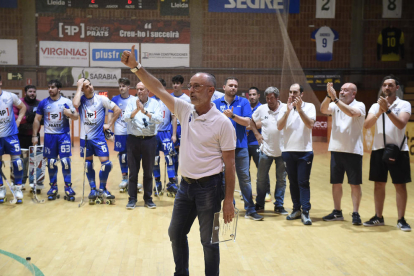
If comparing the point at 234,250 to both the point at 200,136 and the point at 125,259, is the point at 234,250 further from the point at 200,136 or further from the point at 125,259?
the point at 200,136

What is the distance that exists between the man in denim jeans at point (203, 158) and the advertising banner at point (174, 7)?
562 inches

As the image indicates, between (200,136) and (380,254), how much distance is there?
257cm

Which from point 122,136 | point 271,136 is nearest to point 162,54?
point 122,136

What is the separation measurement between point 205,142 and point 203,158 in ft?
0.41

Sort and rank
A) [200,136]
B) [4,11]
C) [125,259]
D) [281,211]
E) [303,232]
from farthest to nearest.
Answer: [4,11]
[281,211]
[303,232]
[125,259]
[200,136]

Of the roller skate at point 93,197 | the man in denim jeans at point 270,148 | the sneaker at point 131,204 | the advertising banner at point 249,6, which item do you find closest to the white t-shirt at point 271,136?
the man in denim jeans at point 270,148

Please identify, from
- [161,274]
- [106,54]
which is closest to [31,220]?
[161,274]

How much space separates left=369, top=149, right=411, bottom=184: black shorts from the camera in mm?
5246

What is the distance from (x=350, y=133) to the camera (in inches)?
218

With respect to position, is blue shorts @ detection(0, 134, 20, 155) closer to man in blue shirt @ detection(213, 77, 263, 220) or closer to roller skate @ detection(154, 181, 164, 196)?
roller skate @ detection(154, 181, 164, 196)

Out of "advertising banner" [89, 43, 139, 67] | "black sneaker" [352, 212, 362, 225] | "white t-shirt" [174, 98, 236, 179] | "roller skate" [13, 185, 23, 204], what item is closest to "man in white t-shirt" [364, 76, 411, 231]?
"black sneaker" [352, 212, 362, 225]

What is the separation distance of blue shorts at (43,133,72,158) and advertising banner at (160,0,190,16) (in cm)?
1090

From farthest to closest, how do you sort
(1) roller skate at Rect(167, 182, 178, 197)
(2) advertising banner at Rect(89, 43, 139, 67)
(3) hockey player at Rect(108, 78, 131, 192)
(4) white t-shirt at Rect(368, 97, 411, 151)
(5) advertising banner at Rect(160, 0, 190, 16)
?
(2) advertising banner at Rect(89, 43, 139, 67) → (5) advertising banner at Rect(160, 0, 190, 16) → (3) hockey player at Rect(108, 78, 131, 192) → (1) roller skate at Rect(167, 182, 178, 197) → (4) white t-shirt at Rect(368, 97, 411, 151)

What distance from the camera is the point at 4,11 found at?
655 inches
